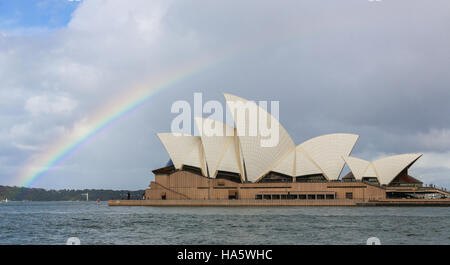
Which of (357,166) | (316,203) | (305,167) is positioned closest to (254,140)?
(305,167)

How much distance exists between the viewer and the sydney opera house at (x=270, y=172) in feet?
224

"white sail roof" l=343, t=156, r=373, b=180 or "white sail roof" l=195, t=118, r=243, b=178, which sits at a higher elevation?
"white sail roof" l=195, t=118, r=243, b=178

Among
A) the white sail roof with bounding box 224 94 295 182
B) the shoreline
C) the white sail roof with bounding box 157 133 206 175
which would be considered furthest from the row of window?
the white sail roof with bounding box 157 133 206 175

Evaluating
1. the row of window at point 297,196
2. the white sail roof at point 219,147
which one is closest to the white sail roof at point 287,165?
the row of window at point 297,196

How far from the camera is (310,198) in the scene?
227 ft

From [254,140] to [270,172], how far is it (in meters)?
7.11

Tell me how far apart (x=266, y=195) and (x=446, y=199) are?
25.4m

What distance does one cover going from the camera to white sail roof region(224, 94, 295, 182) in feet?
219

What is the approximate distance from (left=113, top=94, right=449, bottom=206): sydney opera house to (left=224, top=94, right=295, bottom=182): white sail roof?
5.0 inches

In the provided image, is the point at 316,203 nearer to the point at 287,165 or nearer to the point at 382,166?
the point at 287,165

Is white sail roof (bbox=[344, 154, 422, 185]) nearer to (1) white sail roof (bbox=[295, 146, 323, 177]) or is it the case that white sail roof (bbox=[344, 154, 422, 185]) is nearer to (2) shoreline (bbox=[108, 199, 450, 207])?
(1) white sail roof (bbox=[295, 146, 323, 177])

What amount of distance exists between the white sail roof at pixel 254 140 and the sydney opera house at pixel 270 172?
127 millimetres

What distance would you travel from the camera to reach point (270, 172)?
72688 mm

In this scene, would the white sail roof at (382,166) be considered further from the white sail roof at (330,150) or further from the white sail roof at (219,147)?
the white sail roof at (219,147)
